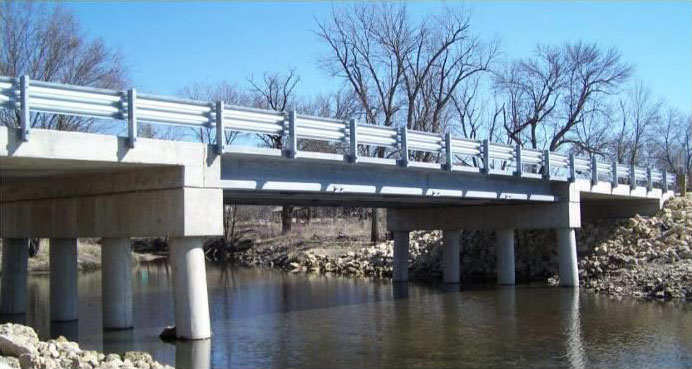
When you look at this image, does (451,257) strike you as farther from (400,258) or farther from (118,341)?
(118,341)

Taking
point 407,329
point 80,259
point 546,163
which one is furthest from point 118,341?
point 80,259

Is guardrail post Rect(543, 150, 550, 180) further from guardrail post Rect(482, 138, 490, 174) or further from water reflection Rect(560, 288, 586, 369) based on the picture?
water reflection Rect(560, 288, 586, 369)

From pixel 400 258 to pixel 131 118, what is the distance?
20356mm

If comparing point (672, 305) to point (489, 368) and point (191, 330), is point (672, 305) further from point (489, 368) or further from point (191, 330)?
point (191, 330)

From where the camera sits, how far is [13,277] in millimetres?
21484

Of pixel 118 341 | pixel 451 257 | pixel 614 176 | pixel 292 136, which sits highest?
pixel 292 136

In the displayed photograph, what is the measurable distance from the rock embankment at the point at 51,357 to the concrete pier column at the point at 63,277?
263 inches

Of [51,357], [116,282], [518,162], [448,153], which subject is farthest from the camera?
[518,162]

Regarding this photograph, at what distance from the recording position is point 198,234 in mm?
16203

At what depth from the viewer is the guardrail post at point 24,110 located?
13531mm

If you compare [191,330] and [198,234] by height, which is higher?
[198,234]

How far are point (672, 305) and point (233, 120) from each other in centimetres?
1445

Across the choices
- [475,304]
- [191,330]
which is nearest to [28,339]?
[191,330]

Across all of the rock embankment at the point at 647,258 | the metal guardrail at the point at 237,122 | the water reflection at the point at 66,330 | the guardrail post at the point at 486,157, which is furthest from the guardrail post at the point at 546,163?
the water reflection at the point at 66,330
